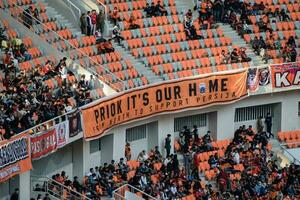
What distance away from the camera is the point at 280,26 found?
55.6m

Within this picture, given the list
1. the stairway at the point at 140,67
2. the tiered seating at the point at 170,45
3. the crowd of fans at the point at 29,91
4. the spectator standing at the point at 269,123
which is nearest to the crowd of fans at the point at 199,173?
the spectator standing at the point at 269,123

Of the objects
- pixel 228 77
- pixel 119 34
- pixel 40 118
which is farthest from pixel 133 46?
pixel 40 118

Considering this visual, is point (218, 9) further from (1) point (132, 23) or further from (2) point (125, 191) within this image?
(2) point (125, 191)

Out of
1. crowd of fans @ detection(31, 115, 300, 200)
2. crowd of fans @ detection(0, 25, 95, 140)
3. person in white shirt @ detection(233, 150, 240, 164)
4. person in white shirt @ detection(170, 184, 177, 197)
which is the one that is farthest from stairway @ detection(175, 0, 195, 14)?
person in white shirt @ detection(170, 184, 177, 197)

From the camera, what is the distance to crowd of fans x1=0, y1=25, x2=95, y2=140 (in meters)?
42.1

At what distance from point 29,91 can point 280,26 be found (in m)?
15.2

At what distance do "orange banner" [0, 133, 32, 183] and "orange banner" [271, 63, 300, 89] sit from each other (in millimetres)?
14659

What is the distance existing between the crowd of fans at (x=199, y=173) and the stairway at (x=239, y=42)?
2850 mm

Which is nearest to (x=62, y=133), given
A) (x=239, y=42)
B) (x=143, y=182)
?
(x=143, y=182)

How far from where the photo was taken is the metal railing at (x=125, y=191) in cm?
Answer: 4559

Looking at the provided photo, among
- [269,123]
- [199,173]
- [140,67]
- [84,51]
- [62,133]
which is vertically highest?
[84,51]

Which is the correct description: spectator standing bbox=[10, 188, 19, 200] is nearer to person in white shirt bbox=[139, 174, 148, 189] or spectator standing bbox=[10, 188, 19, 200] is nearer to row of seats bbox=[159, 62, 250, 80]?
person in white shirt bbox=[139, 174, 148, 189]

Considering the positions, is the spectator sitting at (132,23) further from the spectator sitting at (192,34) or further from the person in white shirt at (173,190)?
the person in white shirt at (173,190)

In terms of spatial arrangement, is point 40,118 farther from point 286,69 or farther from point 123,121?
point 286,69
